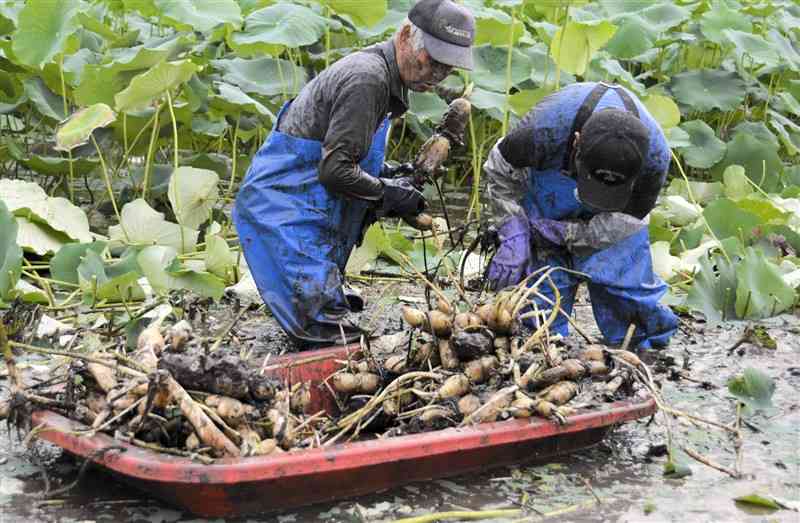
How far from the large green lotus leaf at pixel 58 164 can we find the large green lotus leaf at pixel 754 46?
4370mm

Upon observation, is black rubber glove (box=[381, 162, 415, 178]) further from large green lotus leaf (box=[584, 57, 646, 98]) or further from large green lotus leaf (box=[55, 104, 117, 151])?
large green lotus leaf (box=[584, 57, 646, 98])

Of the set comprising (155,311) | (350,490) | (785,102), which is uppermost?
(350,490)

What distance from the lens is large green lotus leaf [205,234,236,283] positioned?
536 centimetres

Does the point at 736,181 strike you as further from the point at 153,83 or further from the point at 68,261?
the point at 68,261

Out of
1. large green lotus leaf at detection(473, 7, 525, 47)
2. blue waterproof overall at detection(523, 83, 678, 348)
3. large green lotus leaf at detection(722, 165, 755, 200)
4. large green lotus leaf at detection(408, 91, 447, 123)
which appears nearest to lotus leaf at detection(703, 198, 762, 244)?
large green lotus leaf at detection(722, 165, 755, 200)

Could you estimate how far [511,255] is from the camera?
448 cm

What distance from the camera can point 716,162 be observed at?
308 inches

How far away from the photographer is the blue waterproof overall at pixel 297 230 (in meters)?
4.34

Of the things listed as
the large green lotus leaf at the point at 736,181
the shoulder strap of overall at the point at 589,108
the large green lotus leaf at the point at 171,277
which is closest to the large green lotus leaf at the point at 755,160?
the large green lotus leaf at the point at 736,181

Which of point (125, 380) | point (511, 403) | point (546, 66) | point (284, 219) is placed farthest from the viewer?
point (546, 66)

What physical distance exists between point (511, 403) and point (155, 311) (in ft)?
6.19

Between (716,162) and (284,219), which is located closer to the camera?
(284,219)

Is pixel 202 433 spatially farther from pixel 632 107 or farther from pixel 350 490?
pixel 632 107

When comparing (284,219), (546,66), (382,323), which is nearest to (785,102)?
(546,66)
